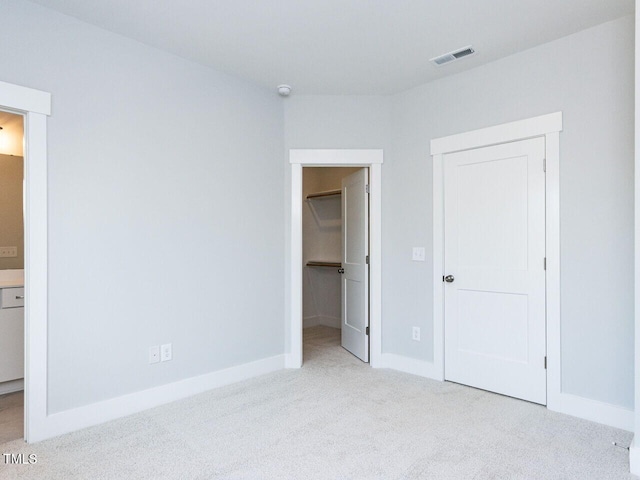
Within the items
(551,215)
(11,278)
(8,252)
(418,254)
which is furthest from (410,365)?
(8,252)

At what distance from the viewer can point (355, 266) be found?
415cm

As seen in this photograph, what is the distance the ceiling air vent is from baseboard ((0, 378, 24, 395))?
13.4ft

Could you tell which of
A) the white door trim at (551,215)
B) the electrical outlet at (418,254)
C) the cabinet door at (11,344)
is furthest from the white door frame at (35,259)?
the white door trim at (551,215)

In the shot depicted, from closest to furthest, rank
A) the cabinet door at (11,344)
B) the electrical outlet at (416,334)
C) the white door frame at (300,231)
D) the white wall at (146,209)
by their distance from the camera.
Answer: the white wall at (146,209), the cabinet door at (11,344), the electrical outlet at (416,334), the white door frame at (300,231)

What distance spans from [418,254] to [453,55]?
1.61 meters

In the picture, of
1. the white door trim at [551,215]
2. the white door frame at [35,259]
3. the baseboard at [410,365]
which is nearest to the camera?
the white door frame at [35,259]

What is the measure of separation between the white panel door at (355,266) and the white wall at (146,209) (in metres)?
0.82

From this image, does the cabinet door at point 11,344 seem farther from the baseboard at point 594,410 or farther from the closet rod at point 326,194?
the baseboard at point 594,410

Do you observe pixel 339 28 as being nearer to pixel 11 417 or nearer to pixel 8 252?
pixel 11 417

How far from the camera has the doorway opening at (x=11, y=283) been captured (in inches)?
112

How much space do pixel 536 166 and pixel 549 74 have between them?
633 mm

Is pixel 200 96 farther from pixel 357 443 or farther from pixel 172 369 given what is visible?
pixel 357 443

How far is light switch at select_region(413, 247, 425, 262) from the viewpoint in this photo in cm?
354

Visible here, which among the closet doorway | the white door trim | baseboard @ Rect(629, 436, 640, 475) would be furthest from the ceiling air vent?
baseboard @ Rect(629, 436, 640, 475)
